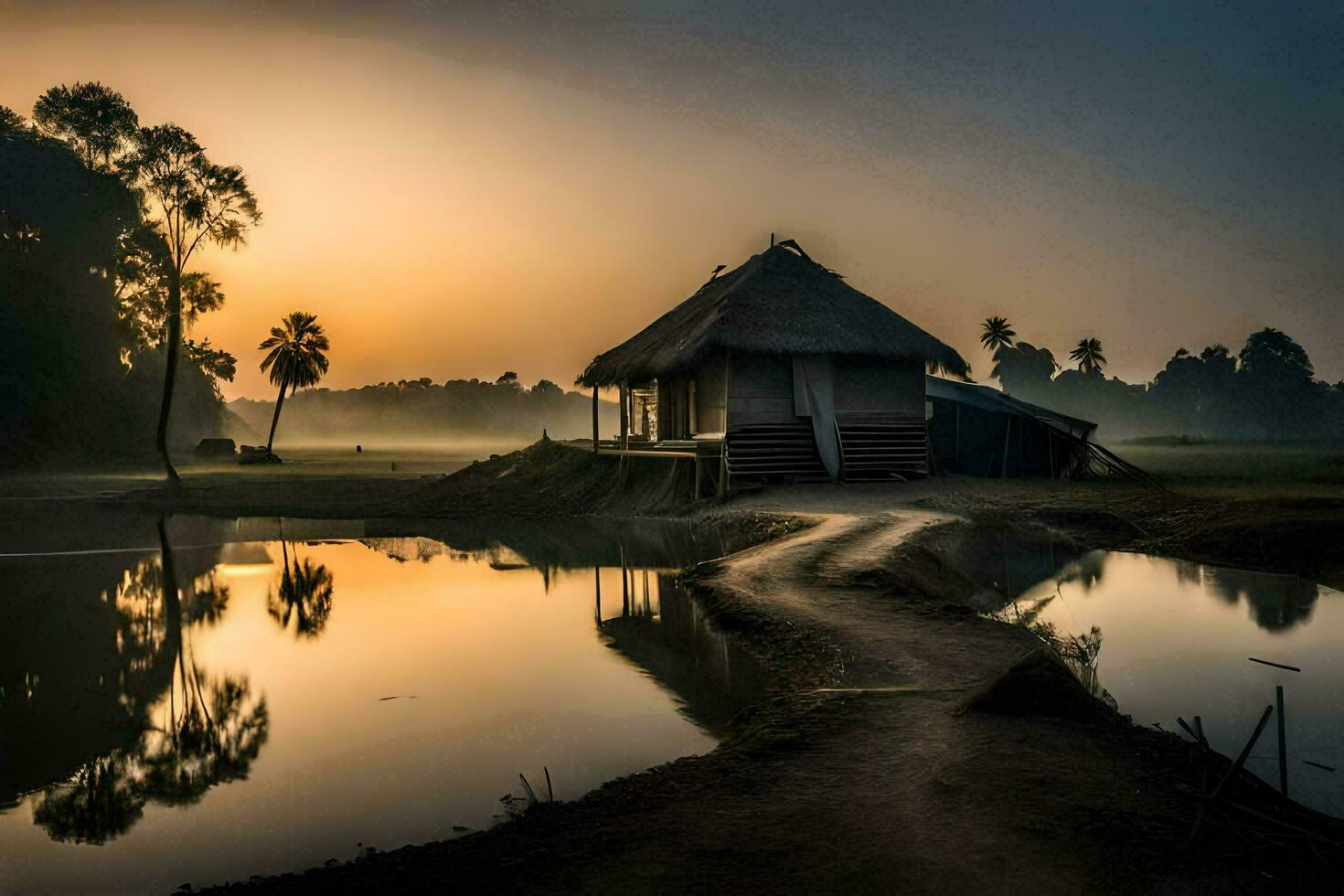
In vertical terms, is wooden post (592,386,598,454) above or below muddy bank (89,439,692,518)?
above

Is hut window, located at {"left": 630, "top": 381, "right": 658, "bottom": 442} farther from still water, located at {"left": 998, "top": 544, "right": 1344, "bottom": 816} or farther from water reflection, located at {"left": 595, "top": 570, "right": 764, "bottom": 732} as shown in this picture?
still water, located at {"left": 998, "top": 544, "right": 1344, "bottom": 816}

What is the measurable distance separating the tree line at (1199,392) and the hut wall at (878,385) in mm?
64970

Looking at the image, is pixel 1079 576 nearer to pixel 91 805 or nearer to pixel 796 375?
pixel 796 375

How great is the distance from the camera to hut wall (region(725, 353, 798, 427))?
68.4 feet

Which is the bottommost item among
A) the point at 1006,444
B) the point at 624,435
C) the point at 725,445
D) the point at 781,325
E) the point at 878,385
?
the point at 1006,444

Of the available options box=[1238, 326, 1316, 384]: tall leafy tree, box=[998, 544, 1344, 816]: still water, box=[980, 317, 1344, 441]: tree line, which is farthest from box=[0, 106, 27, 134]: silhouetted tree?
box=[1238, 326, 1316, 384]: tall leafy tree

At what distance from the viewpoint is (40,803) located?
5.35m

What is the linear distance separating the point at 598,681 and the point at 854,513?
8.07m

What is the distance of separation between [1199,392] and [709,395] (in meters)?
81.8

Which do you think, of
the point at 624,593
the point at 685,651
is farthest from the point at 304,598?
the point at 685,651

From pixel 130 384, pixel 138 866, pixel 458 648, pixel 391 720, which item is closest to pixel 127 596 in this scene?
pixel 458 648

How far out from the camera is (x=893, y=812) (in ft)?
14.5

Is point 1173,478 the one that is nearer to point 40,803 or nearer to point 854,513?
point 854,513

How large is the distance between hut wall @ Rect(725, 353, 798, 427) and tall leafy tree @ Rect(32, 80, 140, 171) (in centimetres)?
3056
